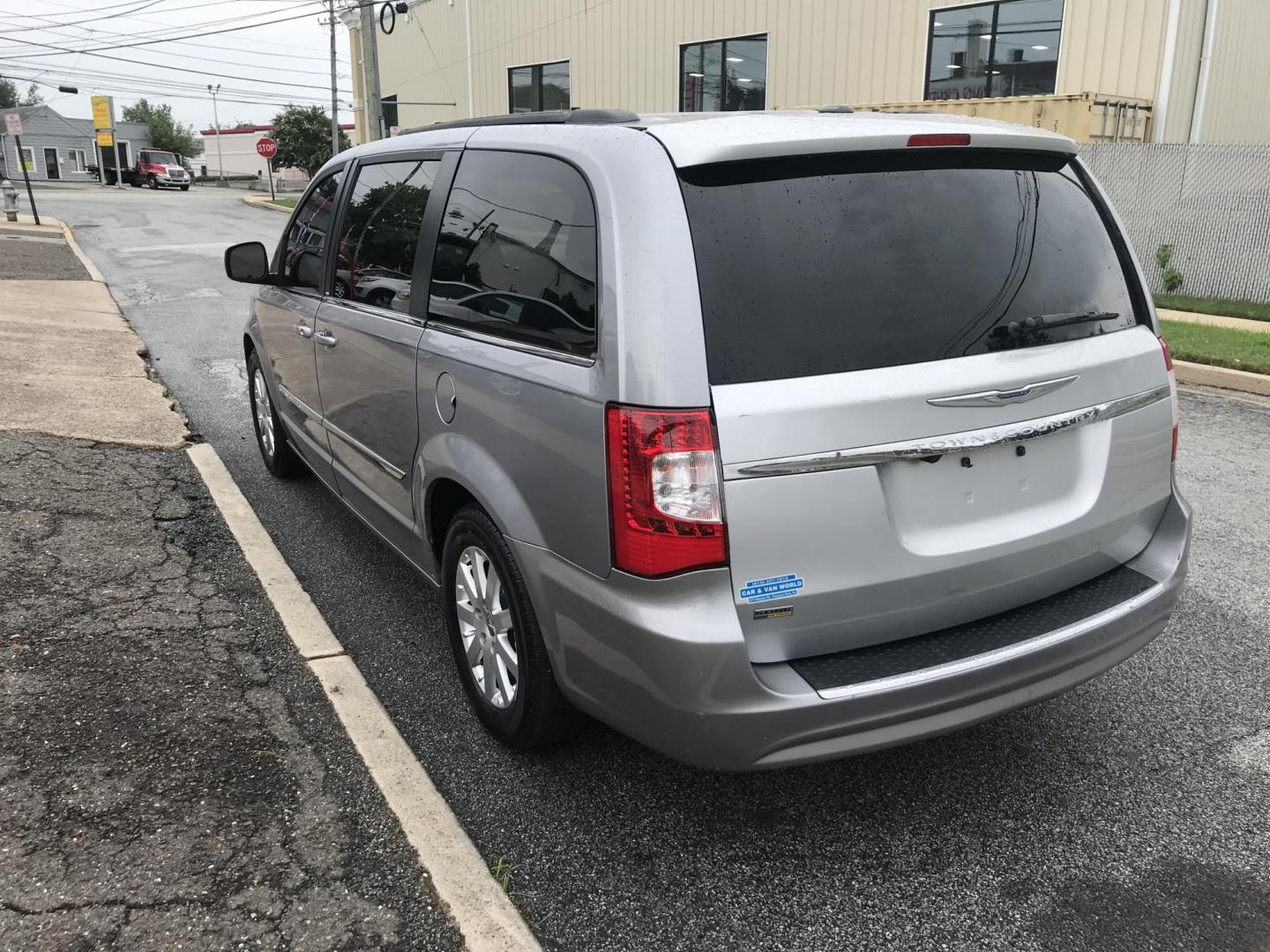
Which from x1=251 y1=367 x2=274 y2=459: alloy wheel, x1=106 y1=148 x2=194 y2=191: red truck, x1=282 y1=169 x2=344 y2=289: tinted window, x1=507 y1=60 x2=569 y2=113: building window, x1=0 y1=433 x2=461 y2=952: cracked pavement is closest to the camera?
x1=0 y1=433 x2=461 y2=952: cracked pavement

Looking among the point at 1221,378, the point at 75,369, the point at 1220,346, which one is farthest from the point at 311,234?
the point at 1220,346

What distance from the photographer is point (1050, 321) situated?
8.70ft

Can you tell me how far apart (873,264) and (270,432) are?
4229 mm

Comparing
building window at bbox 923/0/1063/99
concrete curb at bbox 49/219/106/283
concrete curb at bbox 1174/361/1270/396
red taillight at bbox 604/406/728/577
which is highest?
building window at bbox 923/0/1063/99

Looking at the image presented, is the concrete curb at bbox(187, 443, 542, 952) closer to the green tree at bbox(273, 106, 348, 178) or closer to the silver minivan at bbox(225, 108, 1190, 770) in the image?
the silver minivan at bbox(225, 108, 1190, 770)

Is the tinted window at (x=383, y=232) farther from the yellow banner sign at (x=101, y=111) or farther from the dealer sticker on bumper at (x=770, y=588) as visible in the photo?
the yellow banner sign at (x=101, y=111)

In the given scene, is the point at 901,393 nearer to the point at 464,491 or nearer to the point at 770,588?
the point at 770,588

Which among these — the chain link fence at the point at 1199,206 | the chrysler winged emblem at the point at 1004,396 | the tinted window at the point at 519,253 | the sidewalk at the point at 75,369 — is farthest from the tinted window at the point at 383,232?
the chain link fence at the point at 1199,206

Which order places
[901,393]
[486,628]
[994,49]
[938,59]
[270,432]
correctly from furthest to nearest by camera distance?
[938,59] → [994,49] → [270,432] → [486,628] → [901,393]

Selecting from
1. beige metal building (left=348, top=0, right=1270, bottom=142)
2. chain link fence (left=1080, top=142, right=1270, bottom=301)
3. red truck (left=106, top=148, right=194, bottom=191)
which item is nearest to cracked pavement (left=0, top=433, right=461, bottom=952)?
chain link fence (left=1080, top=142, right=1270, bottom=301)

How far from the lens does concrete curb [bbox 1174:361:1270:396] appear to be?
27.0 ft

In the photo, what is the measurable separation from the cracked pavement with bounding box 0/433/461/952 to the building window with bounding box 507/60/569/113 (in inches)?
928

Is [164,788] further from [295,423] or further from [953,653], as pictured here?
[295,423]

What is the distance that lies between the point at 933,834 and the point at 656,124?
2.02m
